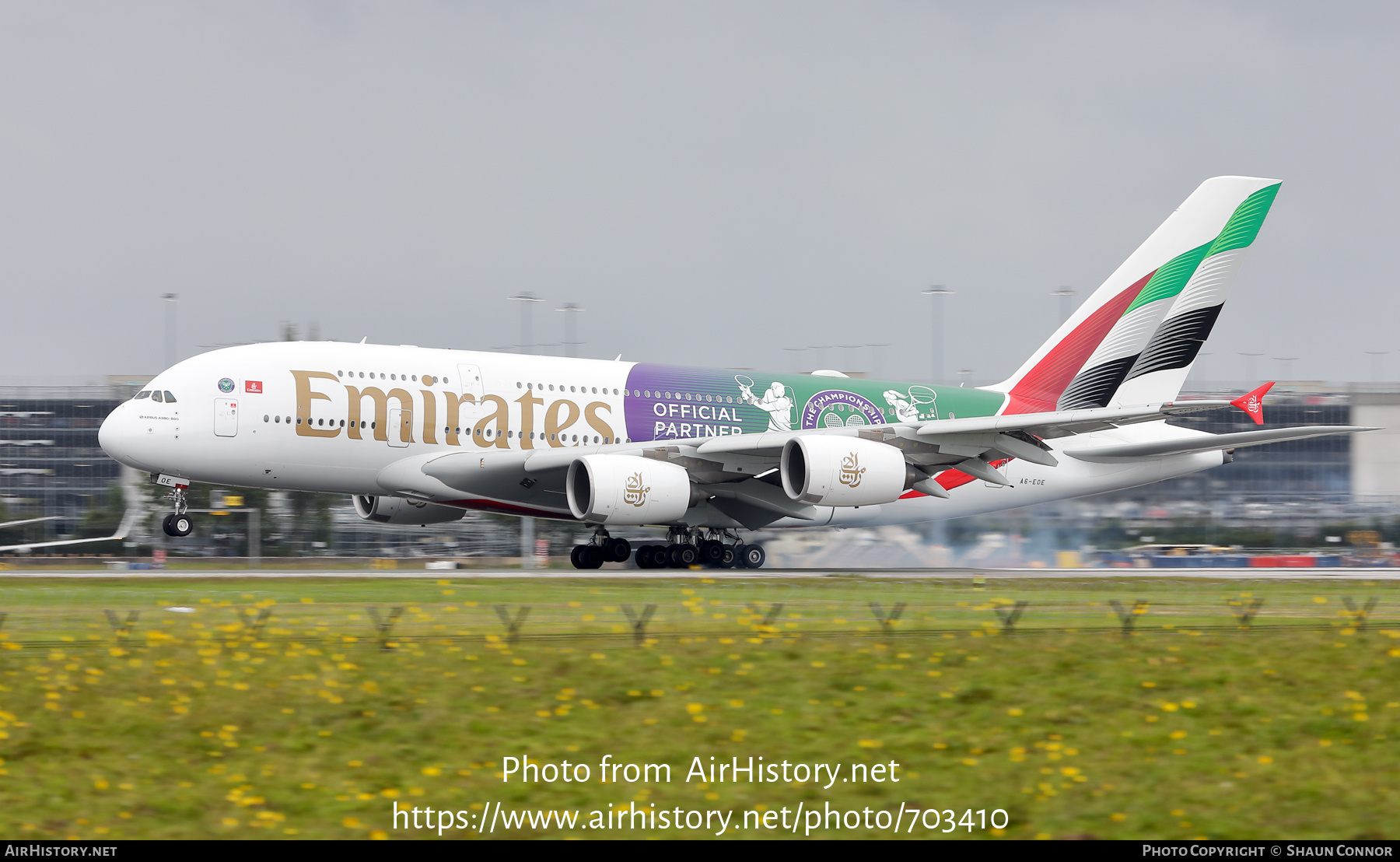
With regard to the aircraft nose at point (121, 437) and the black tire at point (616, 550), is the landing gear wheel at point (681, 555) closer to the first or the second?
the black tire at point (616, 550)

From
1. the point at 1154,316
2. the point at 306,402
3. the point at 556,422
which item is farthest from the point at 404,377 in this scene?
the point at 1154,316

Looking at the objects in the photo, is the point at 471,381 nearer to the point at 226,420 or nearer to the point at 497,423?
the point at 497,423

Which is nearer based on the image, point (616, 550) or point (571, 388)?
point (571, 388)

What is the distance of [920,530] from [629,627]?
902 inches

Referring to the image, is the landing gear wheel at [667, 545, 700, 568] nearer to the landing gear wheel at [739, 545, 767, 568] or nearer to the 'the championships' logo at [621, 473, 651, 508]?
the landing gear wheel at [739, 545, 767, 568]

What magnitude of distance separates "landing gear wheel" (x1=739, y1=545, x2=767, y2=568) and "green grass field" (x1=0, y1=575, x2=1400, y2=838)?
1557 centimetres

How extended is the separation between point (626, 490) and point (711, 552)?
471 centimetres

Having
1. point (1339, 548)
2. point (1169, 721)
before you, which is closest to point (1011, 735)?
point (1169, 721)

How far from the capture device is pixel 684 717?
12.3 metres

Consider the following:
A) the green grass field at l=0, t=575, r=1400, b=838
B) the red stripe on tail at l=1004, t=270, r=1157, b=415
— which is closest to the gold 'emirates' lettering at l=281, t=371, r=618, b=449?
the red stripe on tail at l=1004, t=270, r=1157, b=415

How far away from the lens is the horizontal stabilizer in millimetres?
29609

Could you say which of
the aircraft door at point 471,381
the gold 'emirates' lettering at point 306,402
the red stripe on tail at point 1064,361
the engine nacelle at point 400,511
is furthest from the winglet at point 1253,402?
the gold 'emirates' lettering at point 306,402
